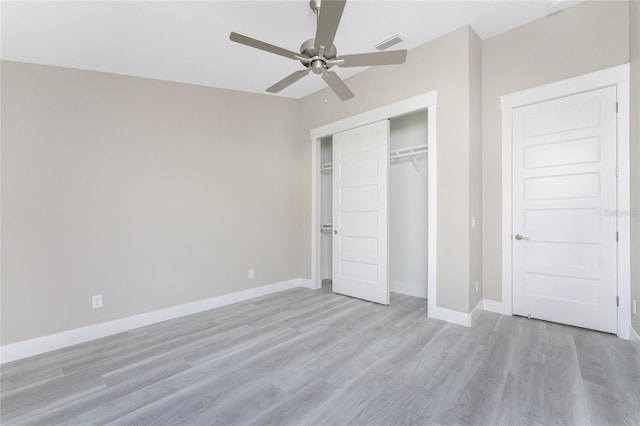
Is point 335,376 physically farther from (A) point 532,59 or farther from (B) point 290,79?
(A) point 532,59

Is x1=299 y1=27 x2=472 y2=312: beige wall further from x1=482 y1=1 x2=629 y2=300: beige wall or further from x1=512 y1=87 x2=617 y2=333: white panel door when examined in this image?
x1=512 y1=87 x2=617 y2=333: white panel door

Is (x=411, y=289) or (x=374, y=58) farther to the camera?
(x=411, y=289)

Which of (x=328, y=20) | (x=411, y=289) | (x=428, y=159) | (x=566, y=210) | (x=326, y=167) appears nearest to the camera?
(x=328, y=20)

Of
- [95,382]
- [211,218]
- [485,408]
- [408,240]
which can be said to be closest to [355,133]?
[408,240]

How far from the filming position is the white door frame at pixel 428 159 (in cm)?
315

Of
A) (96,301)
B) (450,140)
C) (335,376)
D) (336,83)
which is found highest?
(336,83)

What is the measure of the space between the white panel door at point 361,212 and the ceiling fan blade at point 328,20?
1.89m

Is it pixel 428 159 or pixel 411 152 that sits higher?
pixel 411 152

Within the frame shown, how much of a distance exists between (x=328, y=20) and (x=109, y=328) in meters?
3.56

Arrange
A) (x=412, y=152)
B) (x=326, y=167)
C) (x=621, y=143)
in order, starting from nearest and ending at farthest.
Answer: (x=621, y=143) → (x=412, y=152) → (x=326, y=167)

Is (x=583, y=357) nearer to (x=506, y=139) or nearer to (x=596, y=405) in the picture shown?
(x=596, y=405)

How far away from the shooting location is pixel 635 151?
7.86 ft

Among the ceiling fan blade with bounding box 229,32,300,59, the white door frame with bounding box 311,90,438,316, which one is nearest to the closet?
the white door frame with bounding box 311,90,438,316

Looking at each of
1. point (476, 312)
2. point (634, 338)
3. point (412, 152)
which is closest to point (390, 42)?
point (412, 152)
